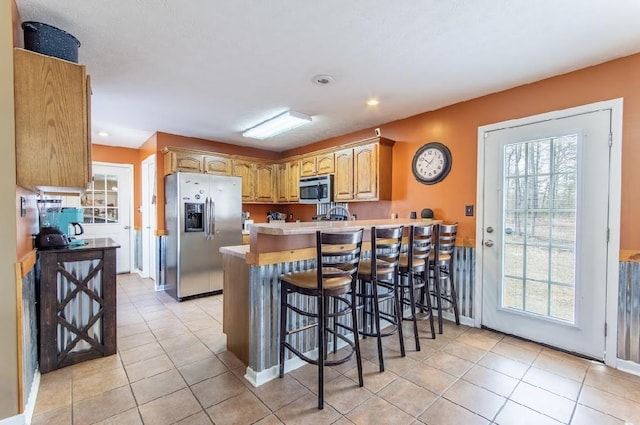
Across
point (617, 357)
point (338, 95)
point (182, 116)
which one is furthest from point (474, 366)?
point (182, 116)

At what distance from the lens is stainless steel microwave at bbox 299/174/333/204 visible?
15.0 ft

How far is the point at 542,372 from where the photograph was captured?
91.3 inches

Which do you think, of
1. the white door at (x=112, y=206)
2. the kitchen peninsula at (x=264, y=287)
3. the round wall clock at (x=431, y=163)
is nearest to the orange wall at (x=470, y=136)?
the round wall clock at (x=431, y=163)

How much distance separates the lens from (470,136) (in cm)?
325

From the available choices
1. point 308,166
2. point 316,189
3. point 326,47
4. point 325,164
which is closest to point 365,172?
point 325,164

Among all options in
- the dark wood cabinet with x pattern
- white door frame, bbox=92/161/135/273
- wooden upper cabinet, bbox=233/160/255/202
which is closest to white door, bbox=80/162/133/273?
white door frame, bbox=92/161/135/273

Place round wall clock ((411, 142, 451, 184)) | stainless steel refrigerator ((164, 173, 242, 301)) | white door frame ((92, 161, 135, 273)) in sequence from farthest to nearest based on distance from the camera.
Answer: white door frame ((92, 161, 135, 273)) → stainless steel refrigerator ((164, 173, 242, 301)) → round wall clock ((411, 142, 451, 184))

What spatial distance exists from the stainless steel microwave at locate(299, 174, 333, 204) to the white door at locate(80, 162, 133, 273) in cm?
341

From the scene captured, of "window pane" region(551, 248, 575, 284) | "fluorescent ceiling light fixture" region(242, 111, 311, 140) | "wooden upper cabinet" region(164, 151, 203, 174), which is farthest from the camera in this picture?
"wooden upper cabinet" region(164, 151, 203, 174)

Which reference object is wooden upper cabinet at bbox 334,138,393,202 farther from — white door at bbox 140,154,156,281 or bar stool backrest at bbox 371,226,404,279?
white door at bbox 140,154,156,281

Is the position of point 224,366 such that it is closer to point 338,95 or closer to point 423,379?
point 423,379

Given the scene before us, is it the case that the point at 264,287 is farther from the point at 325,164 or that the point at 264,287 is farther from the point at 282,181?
the point at 282,181

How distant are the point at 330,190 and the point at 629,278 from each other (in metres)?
3.29

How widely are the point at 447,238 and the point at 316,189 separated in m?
2.24
